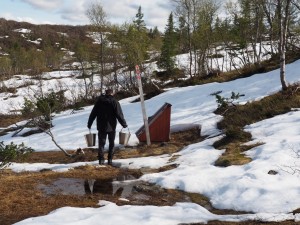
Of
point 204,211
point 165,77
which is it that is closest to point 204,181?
point 204,211

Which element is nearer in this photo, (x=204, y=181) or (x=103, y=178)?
(x=204, y=181)

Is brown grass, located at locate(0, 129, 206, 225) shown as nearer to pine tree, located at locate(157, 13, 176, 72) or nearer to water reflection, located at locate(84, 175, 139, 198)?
water reflection, located at locate(84, 175, 139, 198)

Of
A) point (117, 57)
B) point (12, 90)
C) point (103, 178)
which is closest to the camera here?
point (103, 178)

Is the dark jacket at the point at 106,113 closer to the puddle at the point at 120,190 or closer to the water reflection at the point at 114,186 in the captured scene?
the water reflection at the point at 114,186

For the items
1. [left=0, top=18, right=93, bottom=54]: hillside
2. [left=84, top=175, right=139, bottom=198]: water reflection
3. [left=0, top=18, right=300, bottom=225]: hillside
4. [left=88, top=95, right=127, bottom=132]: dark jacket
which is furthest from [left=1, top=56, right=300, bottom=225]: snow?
[left=0, top=18, right=93, bottom=54]: hillside

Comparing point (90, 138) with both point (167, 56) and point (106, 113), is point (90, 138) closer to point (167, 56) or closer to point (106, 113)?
point (106, 113)

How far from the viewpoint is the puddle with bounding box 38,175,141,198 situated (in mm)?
6822

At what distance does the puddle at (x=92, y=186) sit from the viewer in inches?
269

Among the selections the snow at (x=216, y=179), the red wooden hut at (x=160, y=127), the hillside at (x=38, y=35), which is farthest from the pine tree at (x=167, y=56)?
the hillside at (x=38, y=35)

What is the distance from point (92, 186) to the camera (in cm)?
728

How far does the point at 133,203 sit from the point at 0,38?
122 m

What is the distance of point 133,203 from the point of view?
6105 millimetres

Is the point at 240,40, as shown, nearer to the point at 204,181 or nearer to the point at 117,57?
the point at 117,57

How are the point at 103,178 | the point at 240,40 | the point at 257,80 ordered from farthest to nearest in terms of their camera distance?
the point at 240,40 → the point at 257,80 → the point at 103,178
